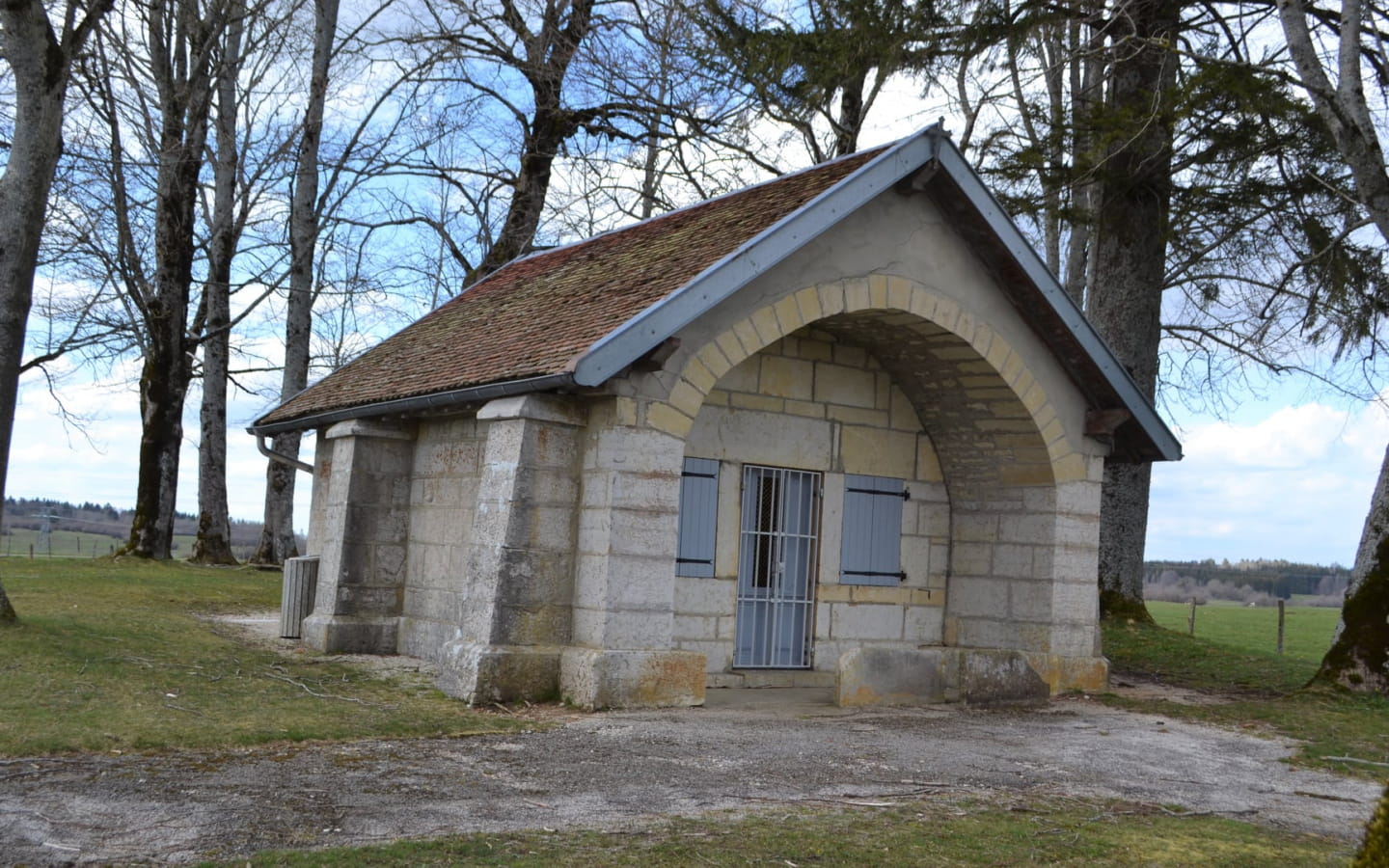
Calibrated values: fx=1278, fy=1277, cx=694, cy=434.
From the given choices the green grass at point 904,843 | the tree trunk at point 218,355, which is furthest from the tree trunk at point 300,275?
the green grass at point 904,843

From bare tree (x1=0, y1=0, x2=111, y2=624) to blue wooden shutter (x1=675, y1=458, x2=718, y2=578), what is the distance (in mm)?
5863

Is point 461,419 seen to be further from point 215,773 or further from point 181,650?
point 215,773

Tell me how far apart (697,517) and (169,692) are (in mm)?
4410

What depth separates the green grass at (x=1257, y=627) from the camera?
26386 millimetres

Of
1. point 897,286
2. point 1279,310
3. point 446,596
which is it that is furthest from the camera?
point 1279,310

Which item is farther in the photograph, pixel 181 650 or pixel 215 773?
pixel 181 650

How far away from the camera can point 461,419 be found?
11.8 meters

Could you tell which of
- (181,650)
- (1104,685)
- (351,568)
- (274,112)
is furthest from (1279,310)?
(274,112)

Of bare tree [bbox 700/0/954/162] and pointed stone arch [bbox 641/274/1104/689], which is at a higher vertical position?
bare tree [bbox 700/0/954/162]

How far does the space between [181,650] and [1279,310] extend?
12594mm

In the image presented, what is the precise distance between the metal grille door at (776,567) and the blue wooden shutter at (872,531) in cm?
35

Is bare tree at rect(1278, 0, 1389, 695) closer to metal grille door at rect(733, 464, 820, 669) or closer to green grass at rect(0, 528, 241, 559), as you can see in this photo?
metal grille door at rect(733, 464, 820, 669)

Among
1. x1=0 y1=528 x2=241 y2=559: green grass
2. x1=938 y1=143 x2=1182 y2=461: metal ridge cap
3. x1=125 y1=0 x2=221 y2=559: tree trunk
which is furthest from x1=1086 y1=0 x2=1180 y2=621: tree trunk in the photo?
x1=0 y1=528 x2=241 y2=559: green grass

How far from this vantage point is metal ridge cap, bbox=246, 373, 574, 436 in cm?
920
